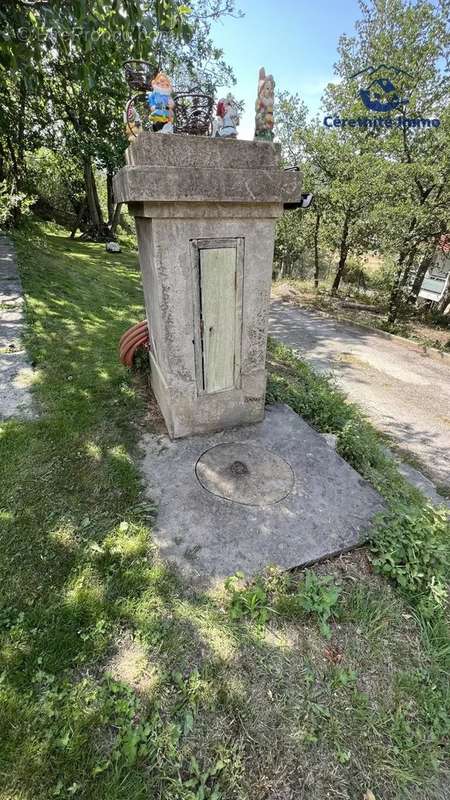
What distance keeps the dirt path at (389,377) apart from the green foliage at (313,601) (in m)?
3.74

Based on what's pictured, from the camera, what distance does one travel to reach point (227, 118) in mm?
2670

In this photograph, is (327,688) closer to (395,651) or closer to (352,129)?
(395,651)

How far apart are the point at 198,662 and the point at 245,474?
144 centimetres

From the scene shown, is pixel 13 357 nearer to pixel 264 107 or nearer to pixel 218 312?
pixel 218 312

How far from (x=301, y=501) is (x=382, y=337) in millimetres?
9713

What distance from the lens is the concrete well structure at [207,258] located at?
250 centimetres

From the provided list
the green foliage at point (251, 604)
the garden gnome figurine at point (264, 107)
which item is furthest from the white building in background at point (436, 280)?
the green foliage at point (251, 604)

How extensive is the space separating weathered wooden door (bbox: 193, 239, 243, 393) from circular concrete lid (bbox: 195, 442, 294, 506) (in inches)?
25.4

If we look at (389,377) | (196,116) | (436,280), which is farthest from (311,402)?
(436,280)

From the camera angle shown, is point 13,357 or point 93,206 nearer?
point 13,357

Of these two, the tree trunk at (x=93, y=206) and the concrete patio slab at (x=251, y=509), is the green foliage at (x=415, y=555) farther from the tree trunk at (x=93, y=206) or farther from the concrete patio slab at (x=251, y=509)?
the tree trunk at (x=93, y=206)

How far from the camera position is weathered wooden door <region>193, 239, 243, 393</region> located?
289cm

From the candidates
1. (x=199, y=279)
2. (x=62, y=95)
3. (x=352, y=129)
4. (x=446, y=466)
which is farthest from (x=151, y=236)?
(x=352, y=129)

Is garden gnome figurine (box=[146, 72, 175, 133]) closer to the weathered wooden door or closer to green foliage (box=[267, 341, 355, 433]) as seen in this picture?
the weathered wooden door
